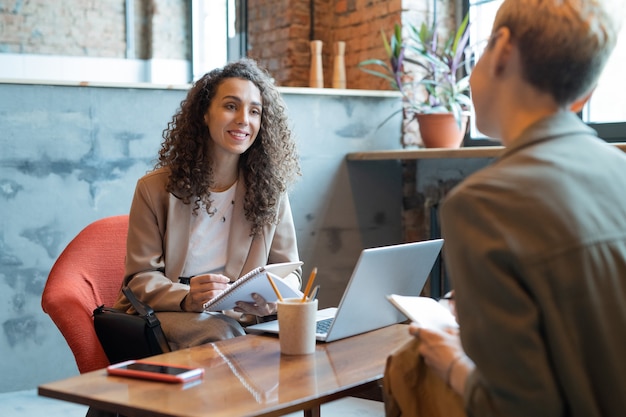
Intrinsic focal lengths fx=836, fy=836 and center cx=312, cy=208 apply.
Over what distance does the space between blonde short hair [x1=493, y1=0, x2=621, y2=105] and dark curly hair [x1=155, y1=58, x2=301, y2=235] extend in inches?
56.7

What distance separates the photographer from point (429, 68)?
4277mm

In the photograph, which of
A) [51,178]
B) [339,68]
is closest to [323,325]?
[51,178]

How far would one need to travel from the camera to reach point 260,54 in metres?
5.52

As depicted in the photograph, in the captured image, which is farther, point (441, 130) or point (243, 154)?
point (441, 130)

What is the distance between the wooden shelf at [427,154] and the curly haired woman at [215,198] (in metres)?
1.06

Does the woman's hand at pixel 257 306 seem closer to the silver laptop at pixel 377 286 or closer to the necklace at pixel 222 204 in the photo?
the silver laptop at pixel 377 286

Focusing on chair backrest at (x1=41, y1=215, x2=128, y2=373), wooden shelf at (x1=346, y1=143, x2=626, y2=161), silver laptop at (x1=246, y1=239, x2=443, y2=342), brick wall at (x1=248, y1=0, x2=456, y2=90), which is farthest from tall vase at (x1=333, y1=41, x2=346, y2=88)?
silver laptop at (x1=246, y1=239, x2=443, y2=342)

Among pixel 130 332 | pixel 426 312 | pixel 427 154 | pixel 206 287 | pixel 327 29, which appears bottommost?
pixel 130 332

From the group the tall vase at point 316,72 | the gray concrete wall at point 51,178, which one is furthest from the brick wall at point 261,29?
the gray concrete wall at point 51,178

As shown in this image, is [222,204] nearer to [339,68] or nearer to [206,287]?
[206,287]

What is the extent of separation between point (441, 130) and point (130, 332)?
7.47 ft

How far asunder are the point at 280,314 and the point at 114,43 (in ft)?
25.8

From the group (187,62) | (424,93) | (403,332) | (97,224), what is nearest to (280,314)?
(403,332)

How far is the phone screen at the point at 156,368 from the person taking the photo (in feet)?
4.99
